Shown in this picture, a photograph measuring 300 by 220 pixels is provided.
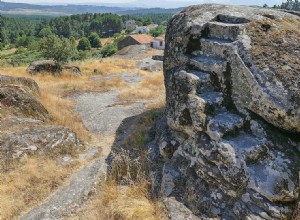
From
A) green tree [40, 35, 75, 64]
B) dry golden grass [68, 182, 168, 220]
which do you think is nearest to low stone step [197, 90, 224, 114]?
dry golden grass [68, 182, 168, 220]

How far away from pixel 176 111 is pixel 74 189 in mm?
4058

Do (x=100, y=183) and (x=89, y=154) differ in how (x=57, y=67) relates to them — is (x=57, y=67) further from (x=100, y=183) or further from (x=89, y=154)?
(x=100, y=183)

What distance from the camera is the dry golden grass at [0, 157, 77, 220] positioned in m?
9.31

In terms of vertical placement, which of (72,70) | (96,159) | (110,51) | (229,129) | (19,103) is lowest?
(110,51)

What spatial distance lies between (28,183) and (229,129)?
644 cm

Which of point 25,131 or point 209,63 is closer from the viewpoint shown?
point 209,63

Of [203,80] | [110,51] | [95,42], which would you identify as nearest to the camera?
[203,80]

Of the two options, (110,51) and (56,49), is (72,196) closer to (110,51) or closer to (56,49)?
(56,49)

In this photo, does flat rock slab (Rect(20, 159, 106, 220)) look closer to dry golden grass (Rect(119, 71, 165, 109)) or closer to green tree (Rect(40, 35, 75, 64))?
dry golden grass (Rect(119, 71, 165, 109))

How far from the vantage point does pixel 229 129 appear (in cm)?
898

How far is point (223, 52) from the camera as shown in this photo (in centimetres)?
1013

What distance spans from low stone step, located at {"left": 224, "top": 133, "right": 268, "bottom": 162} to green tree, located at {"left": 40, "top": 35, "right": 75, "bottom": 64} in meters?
27.6

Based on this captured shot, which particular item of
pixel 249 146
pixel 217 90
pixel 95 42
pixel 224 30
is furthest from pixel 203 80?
pixel 95 42

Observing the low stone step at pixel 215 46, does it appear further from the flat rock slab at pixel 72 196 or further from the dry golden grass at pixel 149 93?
the dry golden grass at pixel 149 93
